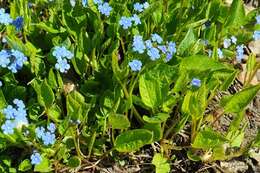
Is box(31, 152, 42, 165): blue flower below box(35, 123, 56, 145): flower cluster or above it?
below

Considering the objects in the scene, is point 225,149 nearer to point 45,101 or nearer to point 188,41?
point 188,41

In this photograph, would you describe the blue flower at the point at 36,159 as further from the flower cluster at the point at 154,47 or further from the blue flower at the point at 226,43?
the blue flower at the point at 226,43

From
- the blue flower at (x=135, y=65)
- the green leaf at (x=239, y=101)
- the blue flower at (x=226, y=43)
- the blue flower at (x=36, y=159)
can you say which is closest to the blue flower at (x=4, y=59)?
the blue flower at (x=36, y=159)

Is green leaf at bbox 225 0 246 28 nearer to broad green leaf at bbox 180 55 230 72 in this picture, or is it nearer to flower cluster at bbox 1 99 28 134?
broad green leaf at bbox 180 55 230 72

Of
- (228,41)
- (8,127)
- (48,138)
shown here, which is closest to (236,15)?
(228,41)

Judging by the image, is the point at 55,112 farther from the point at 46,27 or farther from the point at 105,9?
the point at 105,9

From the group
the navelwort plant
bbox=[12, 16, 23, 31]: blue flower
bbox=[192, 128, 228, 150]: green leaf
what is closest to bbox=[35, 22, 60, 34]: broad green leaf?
the navelwort plant
